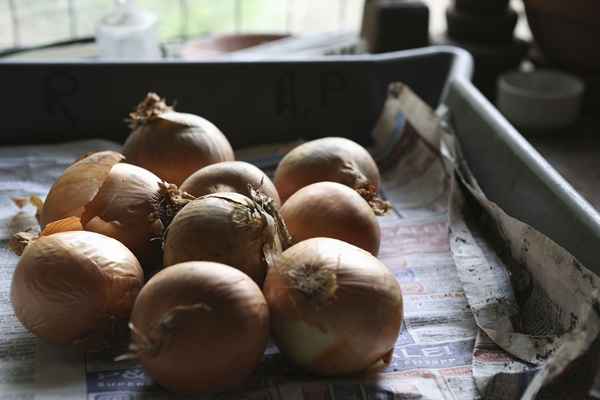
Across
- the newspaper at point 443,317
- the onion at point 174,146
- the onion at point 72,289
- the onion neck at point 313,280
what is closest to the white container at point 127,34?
the newspaper at point 443,317

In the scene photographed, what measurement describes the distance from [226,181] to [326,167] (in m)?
0.14

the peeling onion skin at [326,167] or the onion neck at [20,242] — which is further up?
the peeling onion skin at [326,167]

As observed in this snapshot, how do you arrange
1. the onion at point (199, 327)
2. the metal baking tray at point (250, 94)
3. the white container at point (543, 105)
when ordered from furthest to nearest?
the white container at point (543, 105)
the metal baking tray at point (250, 94)
the onion at point (199, 327)

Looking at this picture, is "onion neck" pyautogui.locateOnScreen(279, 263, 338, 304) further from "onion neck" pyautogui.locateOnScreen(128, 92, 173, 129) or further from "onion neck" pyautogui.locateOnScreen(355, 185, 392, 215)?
"onion neck" pyautogui.locateOnScreen(128, 92, 173, 129)

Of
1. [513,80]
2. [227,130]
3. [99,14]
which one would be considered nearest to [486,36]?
[513,80]

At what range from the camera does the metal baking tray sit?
1.06 meters

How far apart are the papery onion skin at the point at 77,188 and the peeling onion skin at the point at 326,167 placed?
190mm

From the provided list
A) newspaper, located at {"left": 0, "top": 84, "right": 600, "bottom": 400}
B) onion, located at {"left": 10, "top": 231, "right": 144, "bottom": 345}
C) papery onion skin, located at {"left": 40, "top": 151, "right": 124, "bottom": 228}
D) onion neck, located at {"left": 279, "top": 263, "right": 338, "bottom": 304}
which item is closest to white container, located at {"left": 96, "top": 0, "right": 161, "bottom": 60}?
newspaper, located at {"left": 0, "top": 84, "right": 600, "bottom": 400}

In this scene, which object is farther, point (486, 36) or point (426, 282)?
point (486, 36)

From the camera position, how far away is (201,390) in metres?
0.61

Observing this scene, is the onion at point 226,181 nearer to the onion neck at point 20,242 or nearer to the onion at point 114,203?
the onion at point 114,203

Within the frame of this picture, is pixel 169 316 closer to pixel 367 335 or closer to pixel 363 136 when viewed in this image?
pixel 367 335

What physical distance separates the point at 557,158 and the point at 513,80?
20cm

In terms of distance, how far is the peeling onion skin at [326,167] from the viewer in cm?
84
